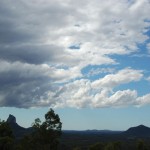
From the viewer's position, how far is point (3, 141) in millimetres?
78438

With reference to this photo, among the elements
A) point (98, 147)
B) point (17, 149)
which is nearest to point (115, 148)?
point (98, 147)

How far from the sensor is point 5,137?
79.6m

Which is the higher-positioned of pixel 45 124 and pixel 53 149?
pixel 45 124

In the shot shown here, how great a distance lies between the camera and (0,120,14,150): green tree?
78438 millimetres

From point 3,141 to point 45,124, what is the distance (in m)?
10.8

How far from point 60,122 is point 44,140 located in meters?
5.32

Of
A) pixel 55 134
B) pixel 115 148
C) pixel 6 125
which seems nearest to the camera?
pixel 55 134

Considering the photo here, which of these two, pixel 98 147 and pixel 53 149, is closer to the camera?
pixel 53 149

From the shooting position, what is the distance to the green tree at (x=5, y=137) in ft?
257

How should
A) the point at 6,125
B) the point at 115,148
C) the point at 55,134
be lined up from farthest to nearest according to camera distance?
the point at 115,148, the point at 6,125, the point at 55,134

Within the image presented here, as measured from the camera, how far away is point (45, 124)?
74.5m

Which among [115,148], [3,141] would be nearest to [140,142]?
[115,148]

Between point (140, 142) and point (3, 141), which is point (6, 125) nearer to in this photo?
point (3, 141)

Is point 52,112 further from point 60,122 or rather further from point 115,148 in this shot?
point 115,148
